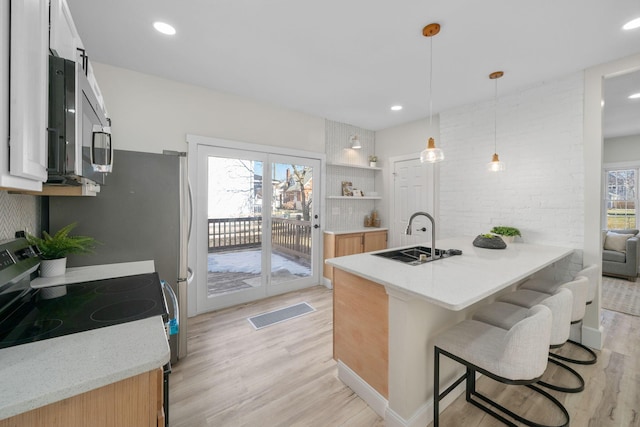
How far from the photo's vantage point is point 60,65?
907 millimetres

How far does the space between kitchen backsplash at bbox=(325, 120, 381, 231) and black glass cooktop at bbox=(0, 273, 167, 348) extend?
311 cm

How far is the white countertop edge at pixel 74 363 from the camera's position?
25.3 inches

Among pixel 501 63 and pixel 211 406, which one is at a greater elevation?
pixel 501 63

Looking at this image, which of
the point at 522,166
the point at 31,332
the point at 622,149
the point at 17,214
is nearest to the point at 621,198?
the point at 622,149

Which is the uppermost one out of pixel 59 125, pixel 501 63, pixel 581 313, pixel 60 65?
pixel 501 63

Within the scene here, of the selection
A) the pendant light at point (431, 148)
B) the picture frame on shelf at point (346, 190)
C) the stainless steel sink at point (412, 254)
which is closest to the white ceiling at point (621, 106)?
the pendant light at point (431, 148)

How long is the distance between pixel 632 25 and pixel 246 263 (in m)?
4.29

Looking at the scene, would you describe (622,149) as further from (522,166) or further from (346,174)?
(346,174)

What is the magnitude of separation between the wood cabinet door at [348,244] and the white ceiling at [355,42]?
2.05 meters

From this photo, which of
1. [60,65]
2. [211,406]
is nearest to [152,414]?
[211,406]

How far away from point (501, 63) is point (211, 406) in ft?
12.4

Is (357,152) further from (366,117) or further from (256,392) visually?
→ (256,392)

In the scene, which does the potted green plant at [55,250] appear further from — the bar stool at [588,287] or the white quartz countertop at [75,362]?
the bar stool at [588,287]

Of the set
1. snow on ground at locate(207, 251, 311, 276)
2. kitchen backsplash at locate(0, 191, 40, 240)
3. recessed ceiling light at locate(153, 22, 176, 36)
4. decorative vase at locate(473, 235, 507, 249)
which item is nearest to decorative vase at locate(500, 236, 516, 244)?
decorative vase at locate(473, 235, 507, 249)
